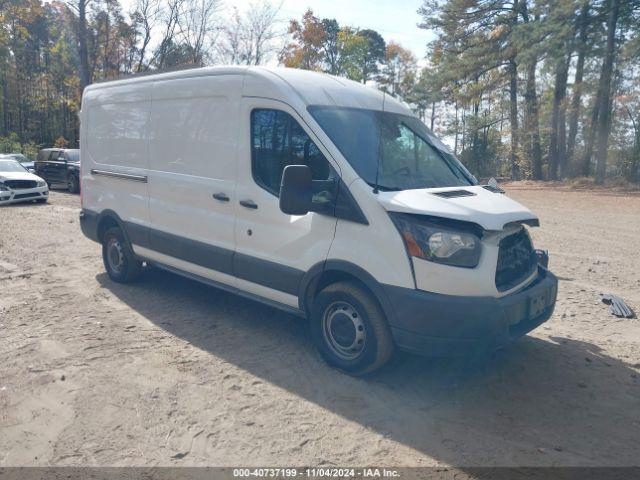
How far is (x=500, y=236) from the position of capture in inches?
153

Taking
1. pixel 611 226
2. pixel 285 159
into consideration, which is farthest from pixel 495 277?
pixel 611 226

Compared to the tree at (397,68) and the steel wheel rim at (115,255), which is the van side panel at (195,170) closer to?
the steel wheel rim at (115,255)

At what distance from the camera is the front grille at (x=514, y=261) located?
12.9 ft

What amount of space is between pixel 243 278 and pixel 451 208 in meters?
2.15

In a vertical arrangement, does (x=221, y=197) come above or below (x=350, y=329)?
above

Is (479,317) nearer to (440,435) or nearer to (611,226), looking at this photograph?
(440,435)

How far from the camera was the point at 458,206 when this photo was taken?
3.80m

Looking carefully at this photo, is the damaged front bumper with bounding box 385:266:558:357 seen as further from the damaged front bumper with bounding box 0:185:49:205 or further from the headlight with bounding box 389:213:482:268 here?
the damaged front bumper with bounding box 0:185:49:205

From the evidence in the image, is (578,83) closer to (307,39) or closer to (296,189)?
(307,39)

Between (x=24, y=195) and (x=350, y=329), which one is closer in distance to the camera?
(x=350, y=329)

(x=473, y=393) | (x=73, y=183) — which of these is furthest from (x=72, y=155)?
(x=473, y=393)

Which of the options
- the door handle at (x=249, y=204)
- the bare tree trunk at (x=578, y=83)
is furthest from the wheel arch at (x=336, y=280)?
the bare tree trunk at (x=578, y=83)

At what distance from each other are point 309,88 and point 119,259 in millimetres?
3777

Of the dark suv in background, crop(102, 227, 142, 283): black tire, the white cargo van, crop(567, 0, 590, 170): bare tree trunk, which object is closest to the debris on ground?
the white cargo van
